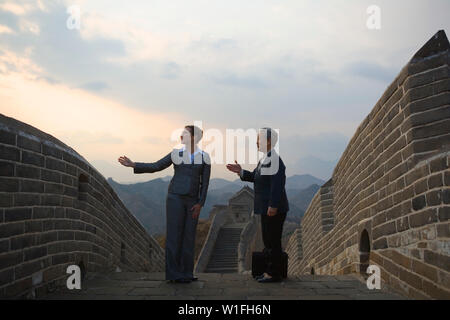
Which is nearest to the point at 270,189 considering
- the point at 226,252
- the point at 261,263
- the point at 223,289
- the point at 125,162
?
the point at 261,263

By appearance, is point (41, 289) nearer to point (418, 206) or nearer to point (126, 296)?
point (126, 296)

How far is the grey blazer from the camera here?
527cm

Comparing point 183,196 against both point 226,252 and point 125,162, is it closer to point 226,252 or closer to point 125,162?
point 125,162

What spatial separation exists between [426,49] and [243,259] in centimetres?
2150

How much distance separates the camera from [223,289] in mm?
4738

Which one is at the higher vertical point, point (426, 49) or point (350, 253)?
point (426, 49)

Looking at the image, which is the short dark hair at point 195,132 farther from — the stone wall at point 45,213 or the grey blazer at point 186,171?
the stone wall at point 45,213

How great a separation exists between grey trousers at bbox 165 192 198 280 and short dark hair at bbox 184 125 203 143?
0.74 m

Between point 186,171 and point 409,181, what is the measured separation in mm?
2498

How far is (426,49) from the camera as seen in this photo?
13.7ft

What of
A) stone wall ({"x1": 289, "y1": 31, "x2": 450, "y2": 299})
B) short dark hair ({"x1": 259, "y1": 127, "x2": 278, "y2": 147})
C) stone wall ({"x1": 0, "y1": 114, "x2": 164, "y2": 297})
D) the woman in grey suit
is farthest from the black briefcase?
stone wall ({"x1": 0, "y1": 114, "x2": 164, "y2": 297})

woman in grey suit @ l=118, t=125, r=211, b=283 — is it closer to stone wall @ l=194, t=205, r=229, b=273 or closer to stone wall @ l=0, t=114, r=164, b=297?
stone wall @ l=0, t=114, r=164, b=297

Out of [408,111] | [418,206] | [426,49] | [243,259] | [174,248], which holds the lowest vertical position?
[243,259]
